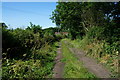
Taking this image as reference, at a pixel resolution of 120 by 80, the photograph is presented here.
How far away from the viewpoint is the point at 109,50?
8.05m

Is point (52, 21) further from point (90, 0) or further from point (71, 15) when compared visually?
point (90, 0)

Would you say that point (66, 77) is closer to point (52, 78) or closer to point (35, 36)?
point (52, 78)

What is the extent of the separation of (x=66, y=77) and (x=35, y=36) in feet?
23.3

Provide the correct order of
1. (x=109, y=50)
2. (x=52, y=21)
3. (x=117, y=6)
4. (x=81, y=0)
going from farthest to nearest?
(x=52, y=21)
(x=81, y=0)
(x=117, y=6)
(x=109, y=50)

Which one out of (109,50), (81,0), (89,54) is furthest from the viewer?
(81,0)

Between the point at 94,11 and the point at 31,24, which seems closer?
the point at 94,11

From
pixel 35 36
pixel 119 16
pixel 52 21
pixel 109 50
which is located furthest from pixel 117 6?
pixel 52 21

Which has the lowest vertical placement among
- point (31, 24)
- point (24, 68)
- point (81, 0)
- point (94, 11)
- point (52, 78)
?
point (52, 78)

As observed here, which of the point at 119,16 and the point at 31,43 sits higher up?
the point at 119,16

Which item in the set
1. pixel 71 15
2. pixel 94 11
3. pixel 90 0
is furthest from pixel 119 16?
pixel 71 15

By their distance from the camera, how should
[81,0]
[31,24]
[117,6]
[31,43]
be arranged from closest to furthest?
1. [31,43]
2. [117,6]
3. [81,0]
4. [31,24]

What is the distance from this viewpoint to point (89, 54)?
9820 millimetres

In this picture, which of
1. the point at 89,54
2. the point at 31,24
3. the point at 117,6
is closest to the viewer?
the point at 89,54

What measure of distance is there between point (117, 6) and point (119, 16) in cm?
114
